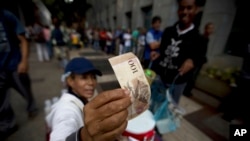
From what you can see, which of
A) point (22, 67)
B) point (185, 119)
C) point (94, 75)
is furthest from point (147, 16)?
point (94, 75)

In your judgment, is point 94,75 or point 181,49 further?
point 181,49

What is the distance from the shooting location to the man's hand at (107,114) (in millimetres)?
513

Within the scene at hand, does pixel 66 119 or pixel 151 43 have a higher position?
pixel 151 43

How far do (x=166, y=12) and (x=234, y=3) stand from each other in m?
2.28

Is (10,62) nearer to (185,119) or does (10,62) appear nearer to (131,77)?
(131,77)

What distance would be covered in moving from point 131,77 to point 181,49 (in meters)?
1.35

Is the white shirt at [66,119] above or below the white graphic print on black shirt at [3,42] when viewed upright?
below

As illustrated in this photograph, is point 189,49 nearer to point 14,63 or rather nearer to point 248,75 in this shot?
point 248,75

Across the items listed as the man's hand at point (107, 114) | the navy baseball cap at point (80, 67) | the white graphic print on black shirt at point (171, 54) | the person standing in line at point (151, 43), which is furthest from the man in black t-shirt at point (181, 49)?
the man's hand at point (107, 114)

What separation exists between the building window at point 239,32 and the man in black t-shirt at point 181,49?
2.96 m

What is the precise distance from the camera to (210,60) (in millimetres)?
4176

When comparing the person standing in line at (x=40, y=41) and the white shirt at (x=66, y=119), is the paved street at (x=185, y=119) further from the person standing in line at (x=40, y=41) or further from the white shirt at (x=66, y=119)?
the person standing in line at (x=40, y=41)

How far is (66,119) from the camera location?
33.8 inches

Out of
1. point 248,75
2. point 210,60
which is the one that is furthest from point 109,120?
point 210,60
